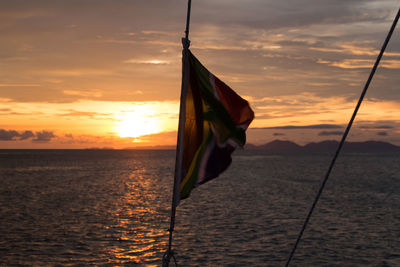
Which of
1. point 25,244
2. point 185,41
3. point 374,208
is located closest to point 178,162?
point 185,41

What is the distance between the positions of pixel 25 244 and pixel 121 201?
81.1ft

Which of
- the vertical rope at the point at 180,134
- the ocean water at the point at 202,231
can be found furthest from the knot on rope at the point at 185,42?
the ocean water at the point at 202,231

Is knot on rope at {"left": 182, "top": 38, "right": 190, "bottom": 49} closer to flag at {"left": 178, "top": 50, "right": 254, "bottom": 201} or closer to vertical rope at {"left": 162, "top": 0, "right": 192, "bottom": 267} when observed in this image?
vertical rope at {"left": 162, "top": 0, "right": 192, "bottom": 267}

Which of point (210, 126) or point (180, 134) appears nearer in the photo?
point (180, 134)

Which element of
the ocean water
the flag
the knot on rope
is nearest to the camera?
the knot on rope

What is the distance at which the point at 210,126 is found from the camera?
34.2 feet

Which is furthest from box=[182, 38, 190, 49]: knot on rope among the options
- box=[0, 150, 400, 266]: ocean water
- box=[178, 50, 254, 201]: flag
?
box=[0, 150, 400, 266]: ocean water

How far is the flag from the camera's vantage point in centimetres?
1026

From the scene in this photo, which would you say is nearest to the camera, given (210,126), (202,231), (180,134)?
(180,134)

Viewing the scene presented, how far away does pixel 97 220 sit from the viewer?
38.8 meters

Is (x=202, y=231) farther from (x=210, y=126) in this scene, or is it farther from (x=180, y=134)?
(x=180, y=134)

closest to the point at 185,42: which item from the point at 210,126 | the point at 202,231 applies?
the point at 210,126

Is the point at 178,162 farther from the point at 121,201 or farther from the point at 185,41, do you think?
the point at 121,201

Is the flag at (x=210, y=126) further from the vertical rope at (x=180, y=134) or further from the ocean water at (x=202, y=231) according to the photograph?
the ocean water at (x=202, y=231)
